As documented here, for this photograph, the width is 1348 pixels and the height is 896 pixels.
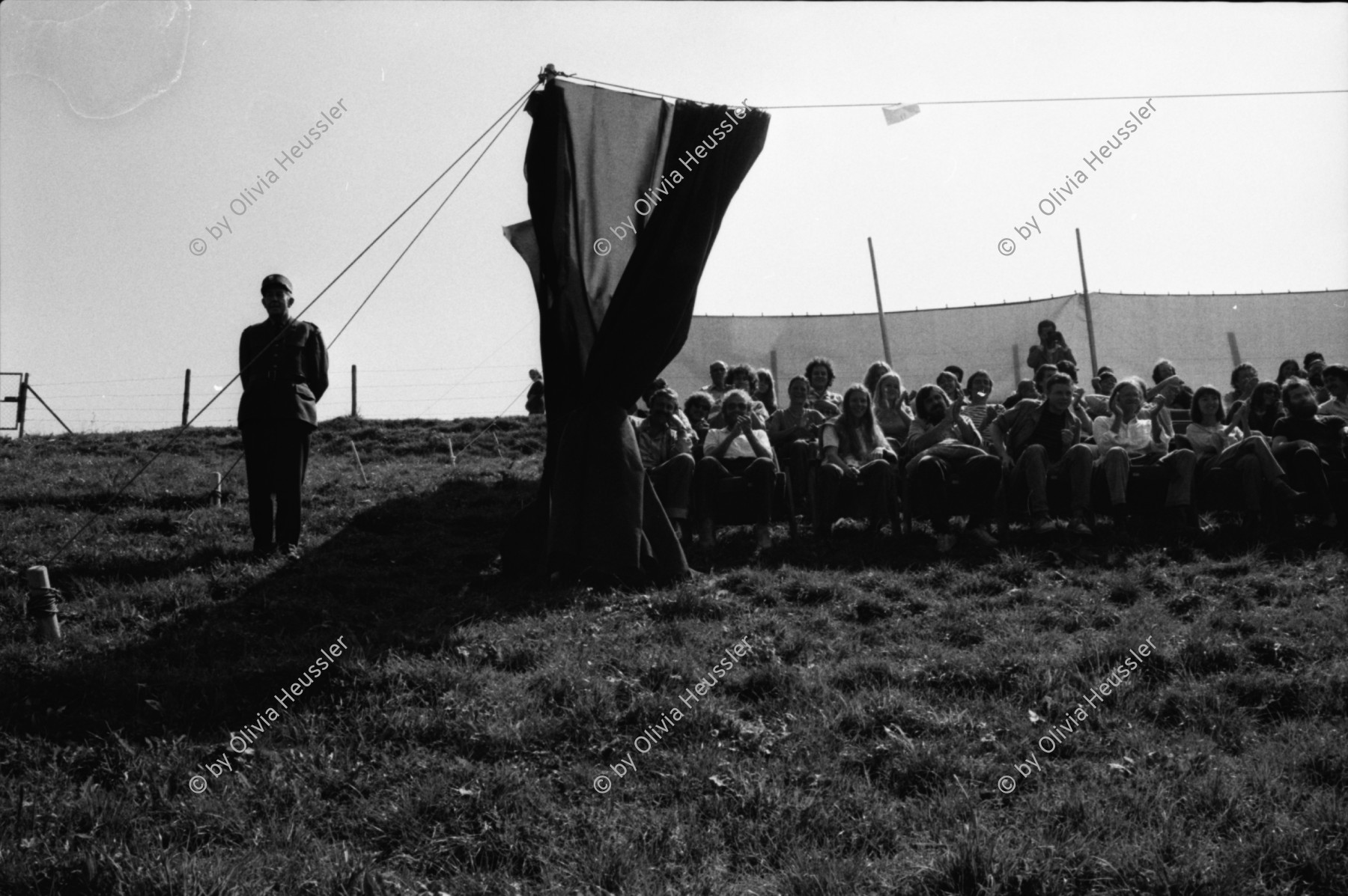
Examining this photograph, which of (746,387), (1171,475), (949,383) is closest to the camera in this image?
(1171,475)

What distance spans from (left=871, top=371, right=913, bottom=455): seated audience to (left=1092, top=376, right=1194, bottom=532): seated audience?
54.9 inches

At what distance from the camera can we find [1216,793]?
4.42 m

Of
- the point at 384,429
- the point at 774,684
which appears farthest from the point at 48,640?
the point at 384,429

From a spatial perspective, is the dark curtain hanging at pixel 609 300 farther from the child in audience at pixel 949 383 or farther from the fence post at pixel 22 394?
the fence post at pixel 22 394

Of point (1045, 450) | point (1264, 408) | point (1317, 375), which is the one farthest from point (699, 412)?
point (1317, 375)

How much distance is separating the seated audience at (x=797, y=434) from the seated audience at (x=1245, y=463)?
8.91 feet

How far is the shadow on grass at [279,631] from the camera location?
5.13 metres

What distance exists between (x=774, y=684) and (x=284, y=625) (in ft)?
8.61

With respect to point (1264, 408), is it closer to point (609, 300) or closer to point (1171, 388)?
point (1171, 388)

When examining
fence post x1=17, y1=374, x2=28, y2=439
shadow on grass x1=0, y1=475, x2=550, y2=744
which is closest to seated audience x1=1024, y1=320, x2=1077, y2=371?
shadow on grass x1=0, y1=475, x2=550, y2=744

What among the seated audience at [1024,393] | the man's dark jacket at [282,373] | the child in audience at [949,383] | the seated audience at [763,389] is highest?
the man's dark jacket at [282,373]

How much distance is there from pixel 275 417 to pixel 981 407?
5599 mm

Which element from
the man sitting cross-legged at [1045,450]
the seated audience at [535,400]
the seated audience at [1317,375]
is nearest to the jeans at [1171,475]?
the man sitting cross-legged at [1045,450]

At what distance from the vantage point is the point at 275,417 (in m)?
8.00
